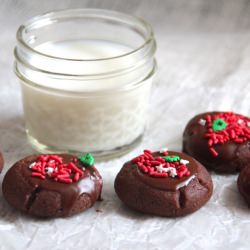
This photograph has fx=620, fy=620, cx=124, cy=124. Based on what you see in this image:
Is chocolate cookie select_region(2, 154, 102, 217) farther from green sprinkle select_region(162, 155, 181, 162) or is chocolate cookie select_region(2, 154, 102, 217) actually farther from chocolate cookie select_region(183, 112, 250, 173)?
chocolate cookie select_region(183, 112, 250, 173)

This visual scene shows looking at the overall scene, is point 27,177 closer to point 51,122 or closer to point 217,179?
point 51,122

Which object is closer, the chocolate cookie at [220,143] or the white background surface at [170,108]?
the white background surface at [170,108]

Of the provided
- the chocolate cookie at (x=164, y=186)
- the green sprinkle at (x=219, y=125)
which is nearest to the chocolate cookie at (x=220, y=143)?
the green sprinkle at (x=219, y=125)

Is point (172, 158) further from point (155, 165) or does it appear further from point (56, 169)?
point (56, 169)

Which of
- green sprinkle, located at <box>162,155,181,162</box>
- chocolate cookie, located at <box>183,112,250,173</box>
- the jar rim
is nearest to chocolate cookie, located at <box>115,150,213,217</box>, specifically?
green sprinkle, located at <box>162,155,181,162</box>

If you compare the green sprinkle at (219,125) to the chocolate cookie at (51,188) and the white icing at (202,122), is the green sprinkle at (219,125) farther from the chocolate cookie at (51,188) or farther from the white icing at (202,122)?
the chocolate cookie at (51,188)

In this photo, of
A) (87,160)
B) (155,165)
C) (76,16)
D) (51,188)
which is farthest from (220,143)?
(76,16)

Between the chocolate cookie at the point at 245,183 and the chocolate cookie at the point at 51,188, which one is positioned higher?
the chocolate cookie at the point at 245,183
